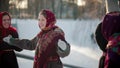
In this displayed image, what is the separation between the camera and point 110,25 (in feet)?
11.1

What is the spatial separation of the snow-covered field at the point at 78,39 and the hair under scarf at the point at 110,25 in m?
5.18

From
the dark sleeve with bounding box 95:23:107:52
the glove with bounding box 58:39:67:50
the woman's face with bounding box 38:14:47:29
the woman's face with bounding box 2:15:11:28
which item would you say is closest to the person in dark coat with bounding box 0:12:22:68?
the woman's face with bounding box 2:15:11:28

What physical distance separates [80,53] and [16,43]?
6.00 metres

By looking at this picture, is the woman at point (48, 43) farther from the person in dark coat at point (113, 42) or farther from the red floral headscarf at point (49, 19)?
the person in dark coat at point (113, 42)

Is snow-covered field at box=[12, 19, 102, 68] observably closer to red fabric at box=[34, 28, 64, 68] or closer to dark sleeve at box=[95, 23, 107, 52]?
red fabric at box=[34, 28, 64, 68]

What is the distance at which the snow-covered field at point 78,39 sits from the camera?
378 inches

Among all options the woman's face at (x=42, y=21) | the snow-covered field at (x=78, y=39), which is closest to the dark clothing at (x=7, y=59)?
the woman's face at (x=42, y=21)

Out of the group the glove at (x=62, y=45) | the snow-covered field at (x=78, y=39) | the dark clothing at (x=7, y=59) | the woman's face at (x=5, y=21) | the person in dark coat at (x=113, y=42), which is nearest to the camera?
the person in dark coat at (x=113, y=42)

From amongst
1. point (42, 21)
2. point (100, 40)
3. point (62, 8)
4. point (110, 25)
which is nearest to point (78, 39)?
point (62, 8)

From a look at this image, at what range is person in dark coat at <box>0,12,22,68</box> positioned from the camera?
15.9ft

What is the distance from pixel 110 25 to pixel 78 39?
9.47 metres

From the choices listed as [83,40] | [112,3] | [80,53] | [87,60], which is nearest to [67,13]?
[83,40]

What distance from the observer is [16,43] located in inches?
183

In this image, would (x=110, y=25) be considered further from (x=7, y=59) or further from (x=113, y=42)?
(x=7, y=59)
